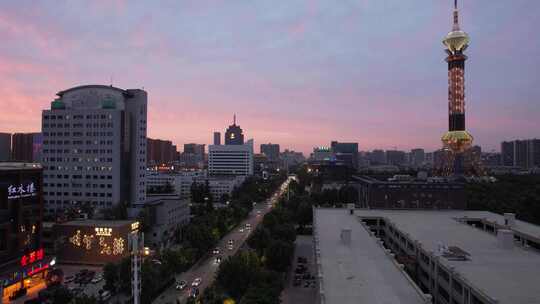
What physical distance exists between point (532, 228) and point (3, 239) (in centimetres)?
5248

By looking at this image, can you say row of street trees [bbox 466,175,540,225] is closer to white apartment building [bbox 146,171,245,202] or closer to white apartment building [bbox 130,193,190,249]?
white apartment building [bbox 130,193,190,249]

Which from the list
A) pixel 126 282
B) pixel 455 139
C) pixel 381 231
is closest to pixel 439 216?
pixel 381 231

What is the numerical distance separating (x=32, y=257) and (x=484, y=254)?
3870cm

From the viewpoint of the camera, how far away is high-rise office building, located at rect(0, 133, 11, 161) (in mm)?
114838

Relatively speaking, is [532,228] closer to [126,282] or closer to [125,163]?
[126,282]

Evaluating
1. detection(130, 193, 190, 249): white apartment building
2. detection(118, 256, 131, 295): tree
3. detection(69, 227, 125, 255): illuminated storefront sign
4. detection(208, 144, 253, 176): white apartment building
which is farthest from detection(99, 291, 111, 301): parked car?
detection(208, 144, 253, 176): white apartment building

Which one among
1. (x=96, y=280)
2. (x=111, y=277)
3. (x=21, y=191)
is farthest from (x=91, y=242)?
(x=111, y=277)

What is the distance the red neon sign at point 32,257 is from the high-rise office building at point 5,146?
94.2 metres

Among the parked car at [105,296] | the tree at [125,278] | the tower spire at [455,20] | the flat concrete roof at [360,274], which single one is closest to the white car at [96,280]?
the parked car at [105,296]

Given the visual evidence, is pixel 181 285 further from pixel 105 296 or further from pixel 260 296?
pixel 260 296

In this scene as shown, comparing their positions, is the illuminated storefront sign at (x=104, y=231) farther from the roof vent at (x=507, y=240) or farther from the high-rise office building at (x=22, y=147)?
the high-rise office building at (x=22, y=147)

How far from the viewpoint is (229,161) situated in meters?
164

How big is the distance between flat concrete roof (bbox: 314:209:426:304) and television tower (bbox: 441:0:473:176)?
303ft

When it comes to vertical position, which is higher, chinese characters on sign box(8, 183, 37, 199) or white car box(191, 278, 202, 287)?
chinese characters on sign box(8, 183, 37, 199)
